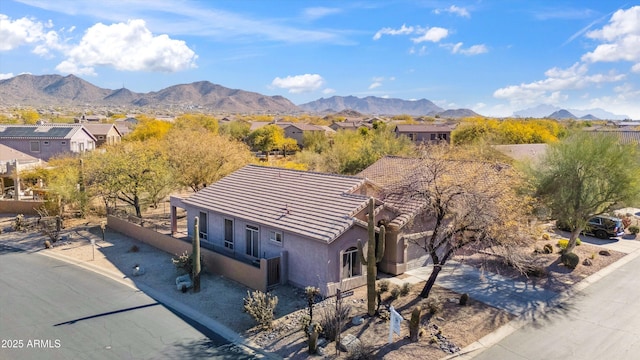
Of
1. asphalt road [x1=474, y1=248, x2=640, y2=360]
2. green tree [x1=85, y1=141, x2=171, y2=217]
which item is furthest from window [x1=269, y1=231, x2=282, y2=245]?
green tree [x1=85, y1=141, x2=171, y2=217]

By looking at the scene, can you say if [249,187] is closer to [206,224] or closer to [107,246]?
[206,224]

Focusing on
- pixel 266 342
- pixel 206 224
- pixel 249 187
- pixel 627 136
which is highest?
pixel 627 136

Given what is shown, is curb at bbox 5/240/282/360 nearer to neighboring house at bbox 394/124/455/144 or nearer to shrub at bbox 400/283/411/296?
shrub at bbox 400/283/411/296

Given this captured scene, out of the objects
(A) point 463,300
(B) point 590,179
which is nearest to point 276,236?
(A) point 463,300

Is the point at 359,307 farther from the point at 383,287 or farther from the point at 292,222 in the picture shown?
the point at 292,222

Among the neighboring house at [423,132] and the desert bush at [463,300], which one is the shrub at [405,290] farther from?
the neighboring house at [423,132]

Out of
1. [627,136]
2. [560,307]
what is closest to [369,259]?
[560,307]

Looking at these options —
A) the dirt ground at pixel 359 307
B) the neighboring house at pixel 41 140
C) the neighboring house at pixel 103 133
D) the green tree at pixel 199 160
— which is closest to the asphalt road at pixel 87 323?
the dirt ground at pixel 359 307
